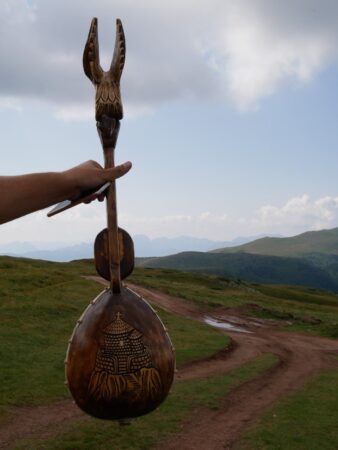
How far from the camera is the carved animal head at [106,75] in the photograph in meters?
4.18

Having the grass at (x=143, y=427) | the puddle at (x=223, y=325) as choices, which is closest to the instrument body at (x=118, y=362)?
A: the grass at (x=143, y=427)

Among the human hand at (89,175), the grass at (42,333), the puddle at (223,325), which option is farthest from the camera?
the puddle at (223,325)

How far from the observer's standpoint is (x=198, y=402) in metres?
14.1

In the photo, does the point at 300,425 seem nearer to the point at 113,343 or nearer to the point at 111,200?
the point at 113,343

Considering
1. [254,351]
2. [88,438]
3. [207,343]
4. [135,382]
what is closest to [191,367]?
[207,343]

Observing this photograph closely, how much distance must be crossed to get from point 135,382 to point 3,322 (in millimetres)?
19235

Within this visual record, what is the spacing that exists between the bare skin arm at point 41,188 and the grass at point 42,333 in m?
11.3

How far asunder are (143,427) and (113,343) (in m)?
8.68

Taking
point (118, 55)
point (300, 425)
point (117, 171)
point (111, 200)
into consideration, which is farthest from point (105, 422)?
point (118, 55)

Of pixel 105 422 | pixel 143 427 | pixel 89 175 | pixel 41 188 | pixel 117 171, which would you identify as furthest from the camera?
pixel 105 422

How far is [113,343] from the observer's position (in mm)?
4219

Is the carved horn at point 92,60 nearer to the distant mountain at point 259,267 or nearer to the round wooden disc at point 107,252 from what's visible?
the round wooden disc at point 107,252

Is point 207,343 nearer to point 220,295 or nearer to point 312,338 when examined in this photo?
point 312,338

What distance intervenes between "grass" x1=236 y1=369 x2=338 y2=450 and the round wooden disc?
27.4 ft
